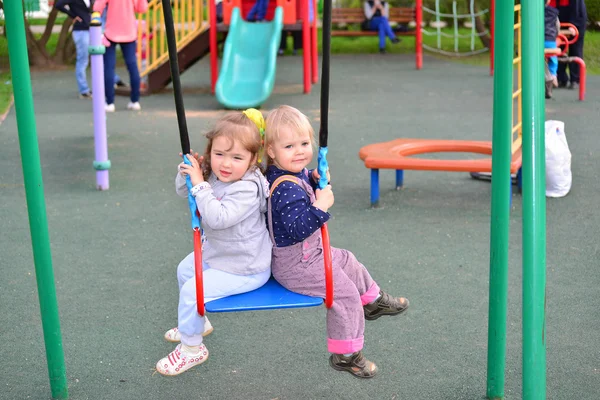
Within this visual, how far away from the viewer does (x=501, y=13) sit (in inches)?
102

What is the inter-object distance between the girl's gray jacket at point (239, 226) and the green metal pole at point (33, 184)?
518 mm

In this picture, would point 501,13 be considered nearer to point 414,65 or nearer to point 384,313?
point 384,313

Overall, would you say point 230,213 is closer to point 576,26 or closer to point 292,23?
point 292,23

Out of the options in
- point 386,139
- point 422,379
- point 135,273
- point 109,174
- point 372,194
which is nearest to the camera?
point 422,379

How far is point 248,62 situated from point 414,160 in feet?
19.3

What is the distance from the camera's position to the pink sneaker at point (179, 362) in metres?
3.08

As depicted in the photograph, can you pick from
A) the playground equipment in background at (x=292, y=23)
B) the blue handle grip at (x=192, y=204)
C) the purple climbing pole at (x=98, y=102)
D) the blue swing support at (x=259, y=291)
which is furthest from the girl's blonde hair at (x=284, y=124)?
the playground equipment in background at (x=292, y=23)

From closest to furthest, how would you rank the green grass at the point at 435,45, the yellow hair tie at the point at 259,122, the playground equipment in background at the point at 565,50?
the yellow hair tie at the point at 259,122
the playground equipment in background at the point at 565,50
the green grass at the point at 435,45

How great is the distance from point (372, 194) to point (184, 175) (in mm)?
2828

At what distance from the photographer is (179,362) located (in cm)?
308

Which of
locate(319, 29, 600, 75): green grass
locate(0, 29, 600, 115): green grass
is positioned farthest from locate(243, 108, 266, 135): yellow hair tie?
locate(319, 29, 600, 75): green grass

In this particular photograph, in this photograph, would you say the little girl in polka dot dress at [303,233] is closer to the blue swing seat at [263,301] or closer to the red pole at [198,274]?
the blue swing seat at [263,301]

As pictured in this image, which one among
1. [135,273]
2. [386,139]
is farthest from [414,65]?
[135,273]

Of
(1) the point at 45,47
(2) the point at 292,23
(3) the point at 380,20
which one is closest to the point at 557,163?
(2) the point at 292,23
